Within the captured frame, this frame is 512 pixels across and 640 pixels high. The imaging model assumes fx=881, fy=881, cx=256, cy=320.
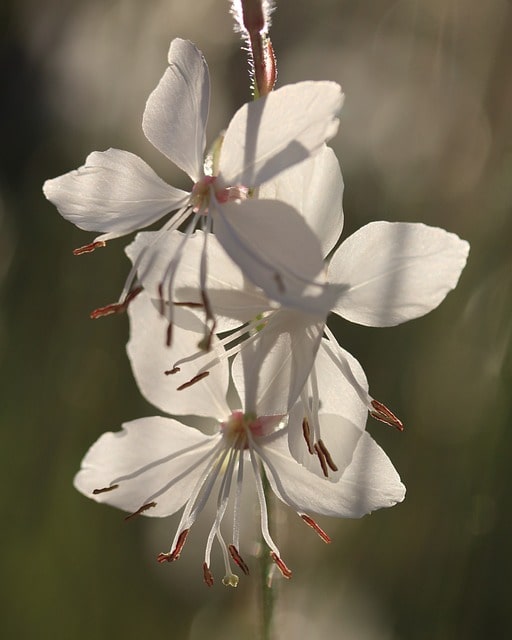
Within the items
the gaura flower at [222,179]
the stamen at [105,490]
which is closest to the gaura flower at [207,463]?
the stamen at [105,490]

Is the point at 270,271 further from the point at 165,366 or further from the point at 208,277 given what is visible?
the point at 165,366

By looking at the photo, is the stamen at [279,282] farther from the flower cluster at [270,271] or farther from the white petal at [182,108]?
the white petal at [182,108]

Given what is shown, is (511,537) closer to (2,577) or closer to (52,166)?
(2,577)

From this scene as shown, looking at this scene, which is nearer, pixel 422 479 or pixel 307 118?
pixel 307 118

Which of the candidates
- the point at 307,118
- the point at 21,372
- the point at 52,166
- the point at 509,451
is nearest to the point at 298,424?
the point at 307,118

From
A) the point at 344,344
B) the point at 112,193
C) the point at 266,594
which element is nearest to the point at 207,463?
the point at 266,594

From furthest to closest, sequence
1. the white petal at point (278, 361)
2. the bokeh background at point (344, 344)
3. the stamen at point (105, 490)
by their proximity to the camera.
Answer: the bokeh background at point (344, 344) → the stamen at point (105, 490) → the white petal at point (278, 361)

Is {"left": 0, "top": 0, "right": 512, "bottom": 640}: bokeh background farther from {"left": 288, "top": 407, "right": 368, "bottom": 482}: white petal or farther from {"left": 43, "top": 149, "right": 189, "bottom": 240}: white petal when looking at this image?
{"left": 43, "top": 149, "right": 189, "bottom": 240}: white petal
